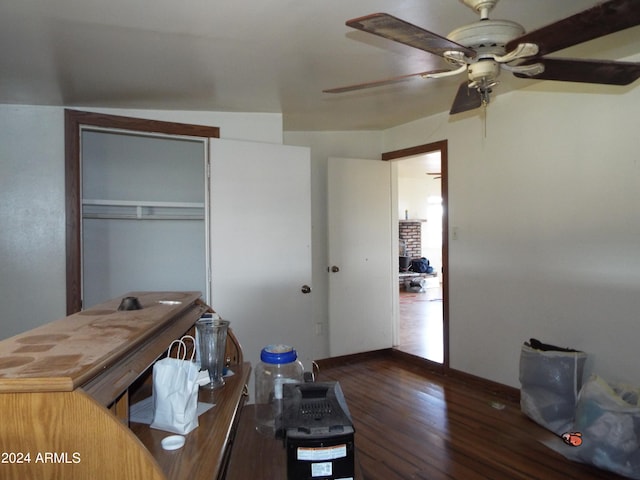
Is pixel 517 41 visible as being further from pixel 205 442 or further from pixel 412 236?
pixel 412 236

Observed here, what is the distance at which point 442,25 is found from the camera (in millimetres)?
1919

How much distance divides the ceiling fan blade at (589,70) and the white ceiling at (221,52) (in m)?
0.39

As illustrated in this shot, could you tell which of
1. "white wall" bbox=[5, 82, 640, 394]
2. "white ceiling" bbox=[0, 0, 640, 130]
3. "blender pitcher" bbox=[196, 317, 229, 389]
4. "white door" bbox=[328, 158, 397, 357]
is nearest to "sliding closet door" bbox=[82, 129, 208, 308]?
"white wall" bbox=[5, 82, 640, 394]

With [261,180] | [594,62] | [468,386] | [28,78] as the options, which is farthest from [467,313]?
[28,78]

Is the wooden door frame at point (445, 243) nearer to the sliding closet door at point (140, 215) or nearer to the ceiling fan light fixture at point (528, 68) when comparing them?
the ceiling fan light fixture at point (528, 68)

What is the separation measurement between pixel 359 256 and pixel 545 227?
1.77 m

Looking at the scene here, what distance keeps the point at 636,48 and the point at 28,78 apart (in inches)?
145

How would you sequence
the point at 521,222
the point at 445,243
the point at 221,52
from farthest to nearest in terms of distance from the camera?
1. the point at 445,243
2. the point at 521,222
3. the point at 221,52

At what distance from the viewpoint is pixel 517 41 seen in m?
1.36

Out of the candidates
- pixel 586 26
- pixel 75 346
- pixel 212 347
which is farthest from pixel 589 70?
pixel 75 346

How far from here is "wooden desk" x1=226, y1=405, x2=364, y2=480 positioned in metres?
1.02

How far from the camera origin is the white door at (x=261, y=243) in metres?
2.91

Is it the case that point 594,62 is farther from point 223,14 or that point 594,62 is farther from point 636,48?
point 223,14

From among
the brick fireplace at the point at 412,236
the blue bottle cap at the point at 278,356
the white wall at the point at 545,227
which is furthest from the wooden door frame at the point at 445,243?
the brick fireplace at the point at 412,236
